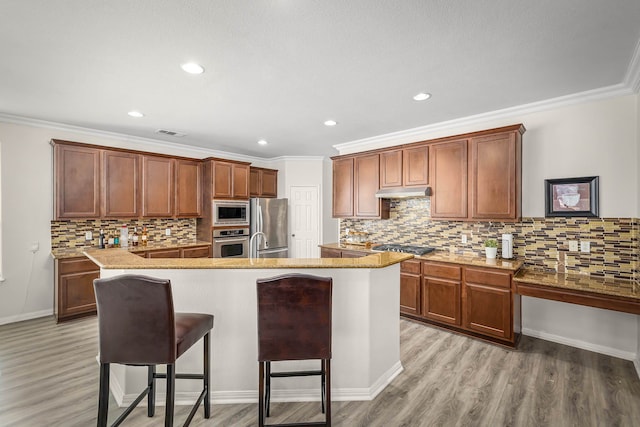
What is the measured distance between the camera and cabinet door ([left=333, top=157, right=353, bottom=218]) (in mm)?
5086

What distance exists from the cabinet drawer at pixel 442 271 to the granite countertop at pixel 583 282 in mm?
590

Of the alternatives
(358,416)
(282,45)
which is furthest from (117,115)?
(358,416)

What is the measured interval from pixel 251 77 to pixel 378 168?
2.51m

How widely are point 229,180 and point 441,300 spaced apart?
157 inches

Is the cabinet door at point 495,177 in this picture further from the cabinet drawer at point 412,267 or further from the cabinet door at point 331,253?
the cabinet door at point 331,253

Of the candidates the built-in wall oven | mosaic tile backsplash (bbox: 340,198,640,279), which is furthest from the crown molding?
the built-in wall oven

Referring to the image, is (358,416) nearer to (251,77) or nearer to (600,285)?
(600,285)

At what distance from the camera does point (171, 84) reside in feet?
9.57

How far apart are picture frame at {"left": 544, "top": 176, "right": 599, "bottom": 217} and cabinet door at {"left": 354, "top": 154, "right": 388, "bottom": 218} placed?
6.83 ft

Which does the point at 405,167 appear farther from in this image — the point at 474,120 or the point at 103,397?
the point at 103,397

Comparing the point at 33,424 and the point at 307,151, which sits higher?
the point at 307,151

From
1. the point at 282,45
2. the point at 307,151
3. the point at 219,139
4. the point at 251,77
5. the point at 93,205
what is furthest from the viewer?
the point at 307,151

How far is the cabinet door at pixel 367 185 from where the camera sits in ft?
15.5

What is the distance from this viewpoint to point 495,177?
140 inches
